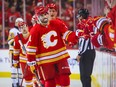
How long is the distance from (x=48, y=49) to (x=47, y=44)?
0.06 meters

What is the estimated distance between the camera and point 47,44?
15.3ft

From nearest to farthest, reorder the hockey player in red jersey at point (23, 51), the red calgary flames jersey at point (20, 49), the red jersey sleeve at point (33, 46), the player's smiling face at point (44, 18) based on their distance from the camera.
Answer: the red jersey sleeve at point (33, 46) < the player's smiling face at point (44, 18) < the hockey player in red jersey at point (23, 51) < the red calgary flames jersey at point (20, 49)

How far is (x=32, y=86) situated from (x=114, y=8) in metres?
3.82

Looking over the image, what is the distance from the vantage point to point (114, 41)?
2.39 metres

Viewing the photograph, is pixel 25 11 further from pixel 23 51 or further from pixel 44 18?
pixel 44 18

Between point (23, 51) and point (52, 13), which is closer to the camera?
point (52, 13)

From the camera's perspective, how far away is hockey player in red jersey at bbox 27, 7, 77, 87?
15.3ft

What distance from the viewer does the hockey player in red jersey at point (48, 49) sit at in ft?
15.3

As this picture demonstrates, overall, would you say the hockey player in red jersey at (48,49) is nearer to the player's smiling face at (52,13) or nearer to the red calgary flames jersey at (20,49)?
the player's smiling face at (52,13)

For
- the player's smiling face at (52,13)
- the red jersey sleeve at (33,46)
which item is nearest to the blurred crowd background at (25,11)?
the player's smiling face at (52,13)

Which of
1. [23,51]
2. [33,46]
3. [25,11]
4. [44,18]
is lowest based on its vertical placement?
[23,51]

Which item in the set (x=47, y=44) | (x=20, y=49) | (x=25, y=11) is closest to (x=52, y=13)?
(x=47, y=44)

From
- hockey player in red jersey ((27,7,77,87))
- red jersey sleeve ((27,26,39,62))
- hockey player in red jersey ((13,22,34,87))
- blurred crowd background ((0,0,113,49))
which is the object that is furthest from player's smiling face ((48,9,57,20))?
blurred crowd background ((0,0,113,49))

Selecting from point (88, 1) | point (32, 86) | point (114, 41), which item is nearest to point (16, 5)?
point (88, 1)
